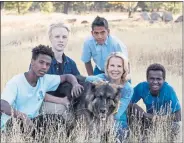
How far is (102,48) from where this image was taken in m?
6.91

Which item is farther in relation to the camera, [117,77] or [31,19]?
[31,19]

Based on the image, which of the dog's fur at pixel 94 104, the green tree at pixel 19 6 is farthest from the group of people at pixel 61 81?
the green tree at pixel 19 6

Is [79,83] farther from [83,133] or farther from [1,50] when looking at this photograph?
[1,50]

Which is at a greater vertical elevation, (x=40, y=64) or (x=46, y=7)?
(x=46, y=7)

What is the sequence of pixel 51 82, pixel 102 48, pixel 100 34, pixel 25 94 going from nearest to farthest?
pixel 25 94, pixel 51 82, pixel 100 34, pixel 102 48

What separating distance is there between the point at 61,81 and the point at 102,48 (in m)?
1.25

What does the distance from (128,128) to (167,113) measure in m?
0.55

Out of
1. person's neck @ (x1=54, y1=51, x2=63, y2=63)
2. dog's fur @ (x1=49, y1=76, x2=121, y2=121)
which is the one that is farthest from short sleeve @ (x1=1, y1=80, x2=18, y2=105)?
person's neck @ (x1=54, y1=51, x2=63, y2=63)

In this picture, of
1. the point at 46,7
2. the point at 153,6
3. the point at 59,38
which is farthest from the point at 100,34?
the point at 46,7

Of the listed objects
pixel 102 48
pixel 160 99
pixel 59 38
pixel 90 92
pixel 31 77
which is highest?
pixel 59 38

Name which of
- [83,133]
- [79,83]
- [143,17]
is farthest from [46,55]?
[143,17]

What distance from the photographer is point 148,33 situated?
49.1 ft

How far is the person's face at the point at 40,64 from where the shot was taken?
5492 mm

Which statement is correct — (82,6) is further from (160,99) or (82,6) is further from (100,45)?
(160,99)
